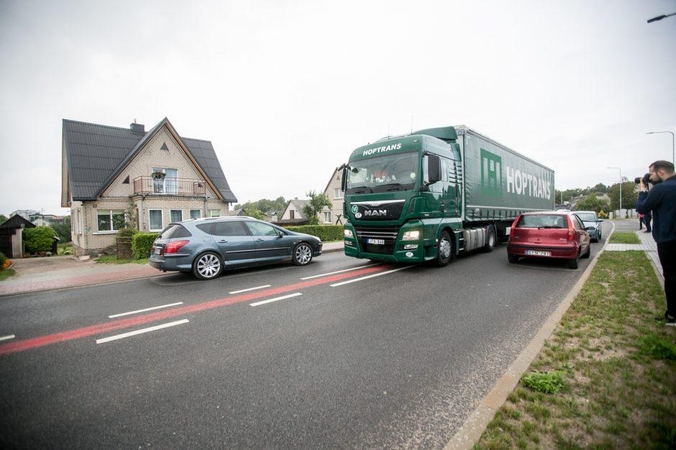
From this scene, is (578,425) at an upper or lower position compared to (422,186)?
lower

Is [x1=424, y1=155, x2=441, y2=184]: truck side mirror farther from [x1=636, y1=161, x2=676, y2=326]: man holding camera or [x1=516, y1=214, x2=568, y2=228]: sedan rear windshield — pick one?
[x1=636, y1=161, x2=676, y2=326]: man holding camera

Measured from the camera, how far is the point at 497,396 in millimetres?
2609

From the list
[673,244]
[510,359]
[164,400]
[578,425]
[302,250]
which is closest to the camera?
[578,425]

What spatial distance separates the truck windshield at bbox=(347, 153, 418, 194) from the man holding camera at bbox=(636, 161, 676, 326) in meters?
4.30

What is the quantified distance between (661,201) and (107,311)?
8752 mm

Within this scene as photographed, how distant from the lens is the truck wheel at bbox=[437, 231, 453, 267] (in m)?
8.63

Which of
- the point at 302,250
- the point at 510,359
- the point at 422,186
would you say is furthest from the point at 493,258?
the point at 510,359

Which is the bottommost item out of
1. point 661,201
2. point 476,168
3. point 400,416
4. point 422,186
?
point 400,416

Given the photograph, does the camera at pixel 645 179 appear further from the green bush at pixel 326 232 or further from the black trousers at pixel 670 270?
the green bush at pixel 326 232

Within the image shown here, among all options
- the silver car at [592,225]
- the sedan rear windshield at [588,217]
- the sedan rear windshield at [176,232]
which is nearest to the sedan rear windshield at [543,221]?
the silver car at [592,225]

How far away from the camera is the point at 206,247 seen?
26.8ft

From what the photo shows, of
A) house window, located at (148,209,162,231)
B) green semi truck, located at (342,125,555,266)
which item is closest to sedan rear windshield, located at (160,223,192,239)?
green semi truck, located at (342,125,555,266)

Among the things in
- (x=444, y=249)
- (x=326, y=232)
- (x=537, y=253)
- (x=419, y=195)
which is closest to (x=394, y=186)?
(x=419, y=195)

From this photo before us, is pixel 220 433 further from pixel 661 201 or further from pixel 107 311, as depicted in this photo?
pixel 661 201
